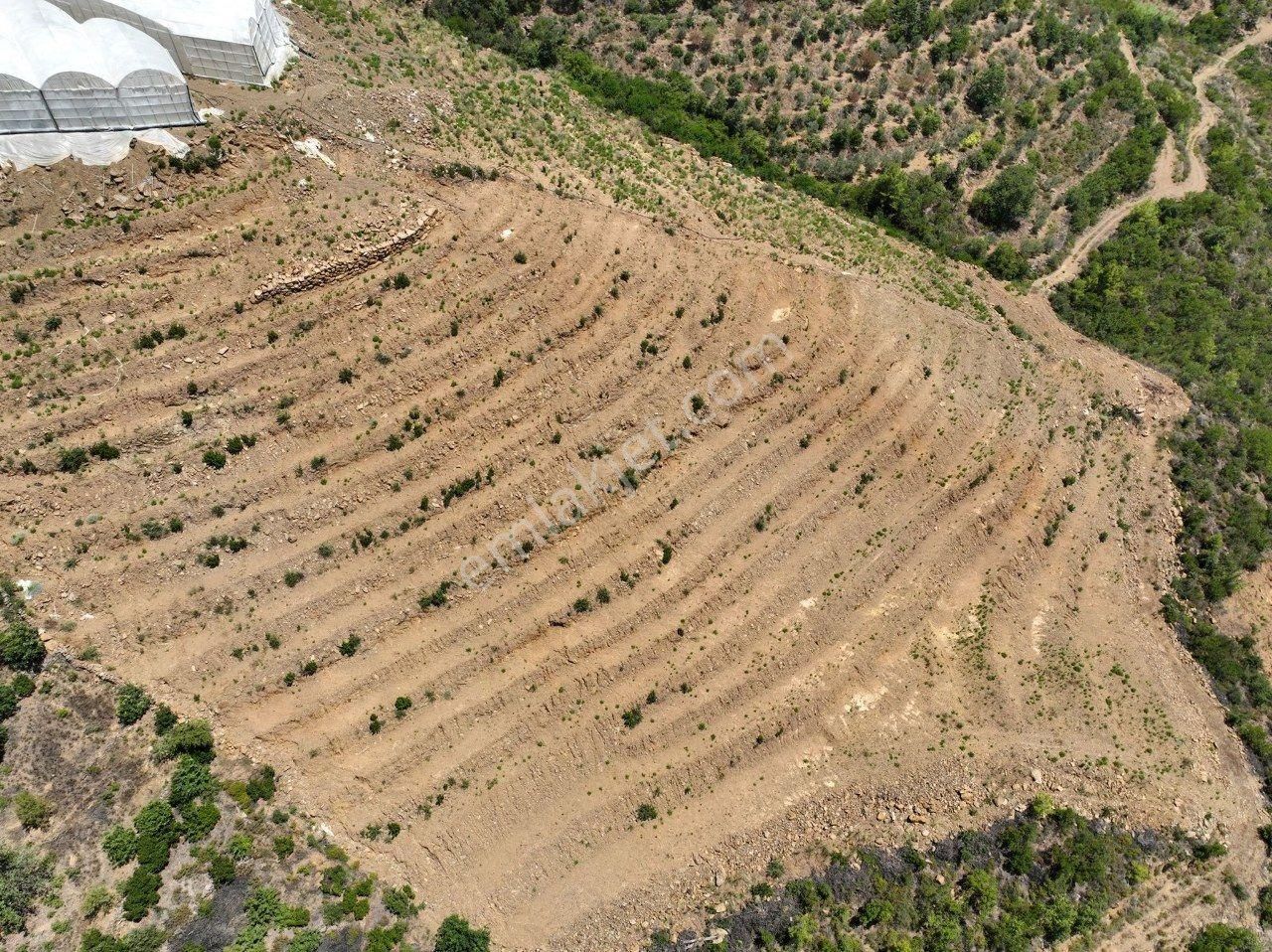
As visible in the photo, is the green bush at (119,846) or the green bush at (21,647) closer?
the green bush at (119,846)

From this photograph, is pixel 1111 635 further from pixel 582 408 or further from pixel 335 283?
pixel 335 283

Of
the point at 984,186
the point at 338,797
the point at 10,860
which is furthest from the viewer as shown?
the point at 984,186

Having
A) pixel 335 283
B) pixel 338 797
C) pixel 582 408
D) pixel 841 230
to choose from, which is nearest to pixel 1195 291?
pixel 841 230

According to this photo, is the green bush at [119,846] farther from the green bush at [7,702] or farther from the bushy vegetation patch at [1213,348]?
the bushy vegetation patch at [1213,348]

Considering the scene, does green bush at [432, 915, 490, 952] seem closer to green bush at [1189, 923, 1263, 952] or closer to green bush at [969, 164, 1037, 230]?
green bush at [1189, 923, 1263, 952]

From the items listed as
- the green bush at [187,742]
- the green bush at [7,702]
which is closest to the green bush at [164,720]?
the green bush at [187,742]
